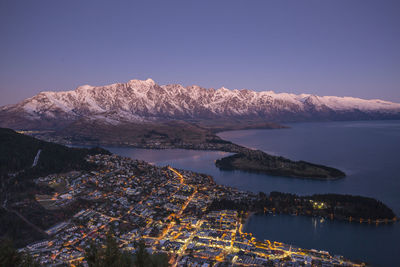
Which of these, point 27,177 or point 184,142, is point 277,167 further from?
point 184,142

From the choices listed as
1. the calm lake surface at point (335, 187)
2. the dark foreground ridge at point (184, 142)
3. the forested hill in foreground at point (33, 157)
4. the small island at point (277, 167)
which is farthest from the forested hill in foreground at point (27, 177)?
the dark foreground ridge at point (184, 142)

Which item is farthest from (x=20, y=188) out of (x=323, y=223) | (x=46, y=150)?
(x=323, y=223)

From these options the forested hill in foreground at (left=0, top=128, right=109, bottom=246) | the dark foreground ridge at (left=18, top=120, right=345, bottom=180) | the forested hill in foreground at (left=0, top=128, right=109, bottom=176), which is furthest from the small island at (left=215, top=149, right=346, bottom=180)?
the forested hill in foreground at (left=0, top=128, right=109, bottom=176)

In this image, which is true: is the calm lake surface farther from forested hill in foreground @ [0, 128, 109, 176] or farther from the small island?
forested hill in foreground @ [0, 128, 109, 176]

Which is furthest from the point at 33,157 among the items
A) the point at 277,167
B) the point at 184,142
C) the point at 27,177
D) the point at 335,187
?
the point at 184,142

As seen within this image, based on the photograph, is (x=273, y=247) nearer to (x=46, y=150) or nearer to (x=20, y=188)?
(x=20, y=188)

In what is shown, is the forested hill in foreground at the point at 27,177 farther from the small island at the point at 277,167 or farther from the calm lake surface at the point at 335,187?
the small island at the point at 277,167
